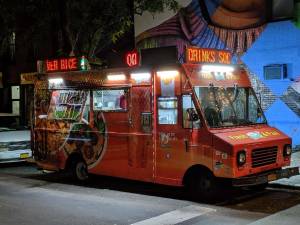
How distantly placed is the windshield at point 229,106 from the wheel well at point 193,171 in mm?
821

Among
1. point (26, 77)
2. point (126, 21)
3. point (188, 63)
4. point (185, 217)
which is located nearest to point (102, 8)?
point (126, 21)

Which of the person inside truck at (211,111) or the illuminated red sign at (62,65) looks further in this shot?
the illuminated red sign at (62,65)

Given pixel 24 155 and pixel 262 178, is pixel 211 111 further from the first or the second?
pixel 24 155

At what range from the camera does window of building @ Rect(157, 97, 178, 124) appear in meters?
10.0

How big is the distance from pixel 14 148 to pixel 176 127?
6.49 m

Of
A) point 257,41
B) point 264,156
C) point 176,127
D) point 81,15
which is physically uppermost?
point 81,15

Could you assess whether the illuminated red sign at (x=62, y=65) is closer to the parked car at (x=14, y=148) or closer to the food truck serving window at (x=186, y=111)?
the parked car at (x=14, y=148)

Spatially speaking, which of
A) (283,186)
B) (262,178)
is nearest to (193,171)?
(262,178)

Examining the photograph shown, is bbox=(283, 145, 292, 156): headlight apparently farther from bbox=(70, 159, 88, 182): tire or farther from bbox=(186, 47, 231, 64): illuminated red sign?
bbox=(70, 159, 88, 182): tire

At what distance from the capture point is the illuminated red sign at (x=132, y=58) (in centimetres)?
1059

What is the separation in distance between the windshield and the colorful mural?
4828mm

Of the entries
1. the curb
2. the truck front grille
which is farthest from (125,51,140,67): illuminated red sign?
the curb

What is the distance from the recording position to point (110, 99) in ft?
37.1

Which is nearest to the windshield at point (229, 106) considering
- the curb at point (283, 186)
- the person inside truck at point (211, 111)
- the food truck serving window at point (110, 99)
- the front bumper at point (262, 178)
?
the person inside truck at point (211, 111)
